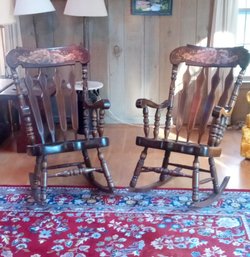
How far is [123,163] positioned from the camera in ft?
10.9

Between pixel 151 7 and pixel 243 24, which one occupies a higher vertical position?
pixel 151 7

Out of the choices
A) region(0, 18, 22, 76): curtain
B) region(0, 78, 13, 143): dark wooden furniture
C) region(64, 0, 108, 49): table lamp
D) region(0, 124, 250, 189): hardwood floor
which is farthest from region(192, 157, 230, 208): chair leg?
region(0, 18, 22, 76): curtain

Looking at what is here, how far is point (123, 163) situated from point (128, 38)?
1420 mm

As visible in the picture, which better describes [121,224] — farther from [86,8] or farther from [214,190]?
[86,8]

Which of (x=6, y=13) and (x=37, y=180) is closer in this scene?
(x=37, y=180)

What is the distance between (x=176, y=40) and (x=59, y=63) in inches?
66.7

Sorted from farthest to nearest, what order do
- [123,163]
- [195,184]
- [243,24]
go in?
[243,24], [123,163], [195,184]

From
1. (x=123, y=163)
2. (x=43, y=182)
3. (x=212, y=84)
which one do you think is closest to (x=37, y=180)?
(x=43, y=182)

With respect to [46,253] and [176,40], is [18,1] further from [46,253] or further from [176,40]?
[46,253]

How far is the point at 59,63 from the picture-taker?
2.75 m

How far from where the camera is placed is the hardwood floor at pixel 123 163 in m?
2.99

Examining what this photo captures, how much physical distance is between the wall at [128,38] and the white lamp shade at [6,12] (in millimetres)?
544

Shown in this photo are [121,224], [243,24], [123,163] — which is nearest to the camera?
[121,224]

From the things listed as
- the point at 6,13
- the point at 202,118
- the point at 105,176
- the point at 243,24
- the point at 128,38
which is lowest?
the point at 105,176
